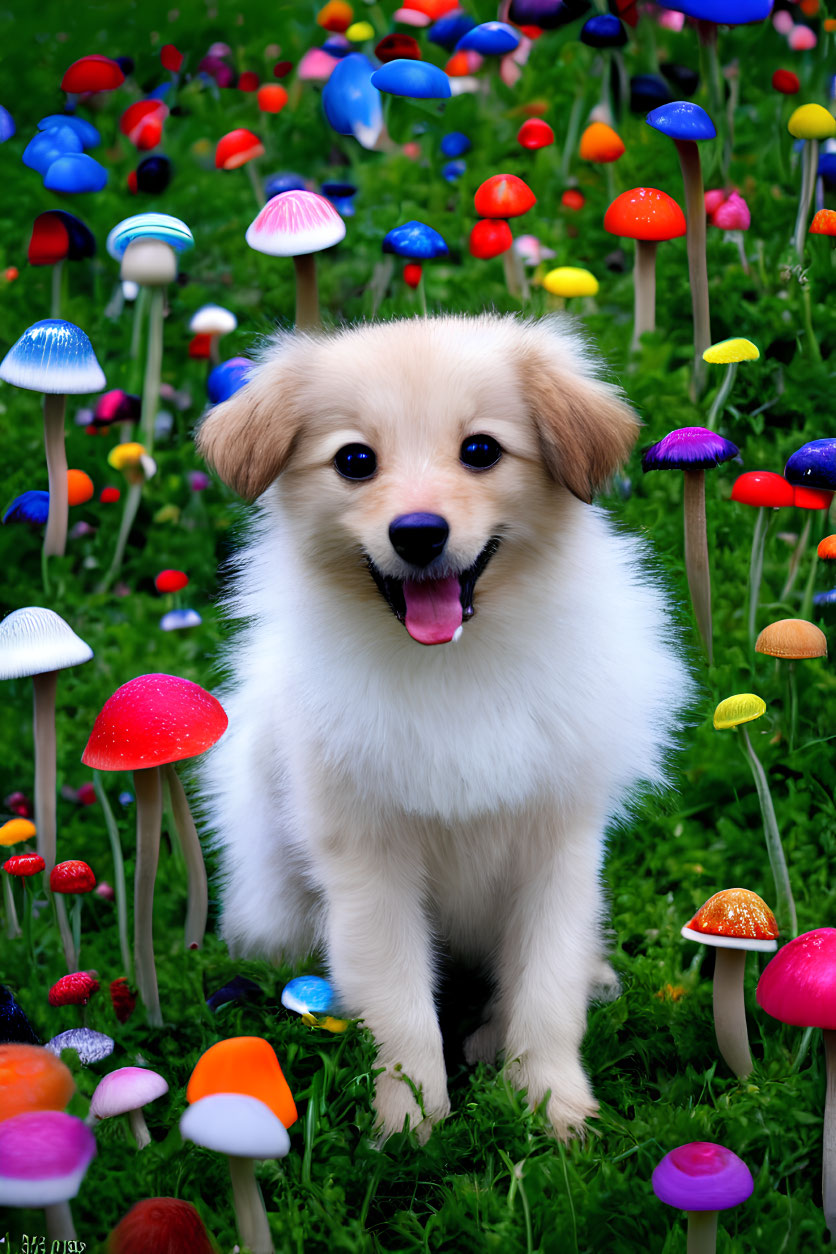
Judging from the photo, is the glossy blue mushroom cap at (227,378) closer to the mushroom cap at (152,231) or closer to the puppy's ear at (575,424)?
the mushroom cap at (152,231)

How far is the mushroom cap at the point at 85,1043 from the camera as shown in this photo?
2.55m

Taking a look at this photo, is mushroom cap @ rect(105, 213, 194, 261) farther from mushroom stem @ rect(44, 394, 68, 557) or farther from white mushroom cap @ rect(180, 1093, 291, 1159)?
white mushroom cap @ rect(180, 1093, 291, 1159)

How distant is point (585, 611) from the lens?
2.68 metres

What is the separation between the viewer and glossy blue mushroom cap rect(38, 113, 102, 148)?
14.0 feet

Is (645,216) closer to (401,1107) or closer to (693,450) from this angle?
(693,450)

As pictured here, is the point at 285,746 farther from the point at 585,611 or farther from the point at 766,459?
the point at 766,459

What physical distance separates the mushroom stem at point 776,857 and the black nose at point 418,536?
1.03 m

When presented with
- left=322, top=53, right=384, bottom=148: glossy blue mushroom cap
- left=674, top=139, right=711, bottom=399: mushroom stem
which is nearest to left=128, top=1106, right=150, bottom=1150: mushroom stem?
left=674, top=139, right=711, bottom=399: mushroom stem

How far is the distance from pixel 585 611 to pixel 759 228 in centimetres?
236

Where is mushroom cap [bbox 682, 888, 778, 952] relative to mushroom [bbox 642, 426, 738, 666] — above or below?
below

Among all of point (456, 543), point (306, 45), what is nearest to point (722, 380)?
point (456, 543)

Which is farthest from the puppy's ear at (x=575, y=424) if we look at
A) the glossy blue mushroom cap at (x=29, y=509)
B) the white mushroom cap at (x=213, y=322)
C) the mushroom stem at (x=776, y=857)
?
the white mushroom cap at (x=213, y=322)

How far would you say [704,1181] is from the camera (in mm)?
1834

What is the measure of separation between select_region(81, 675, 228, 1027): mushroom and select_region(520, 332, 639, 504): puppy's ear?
3.09ft
